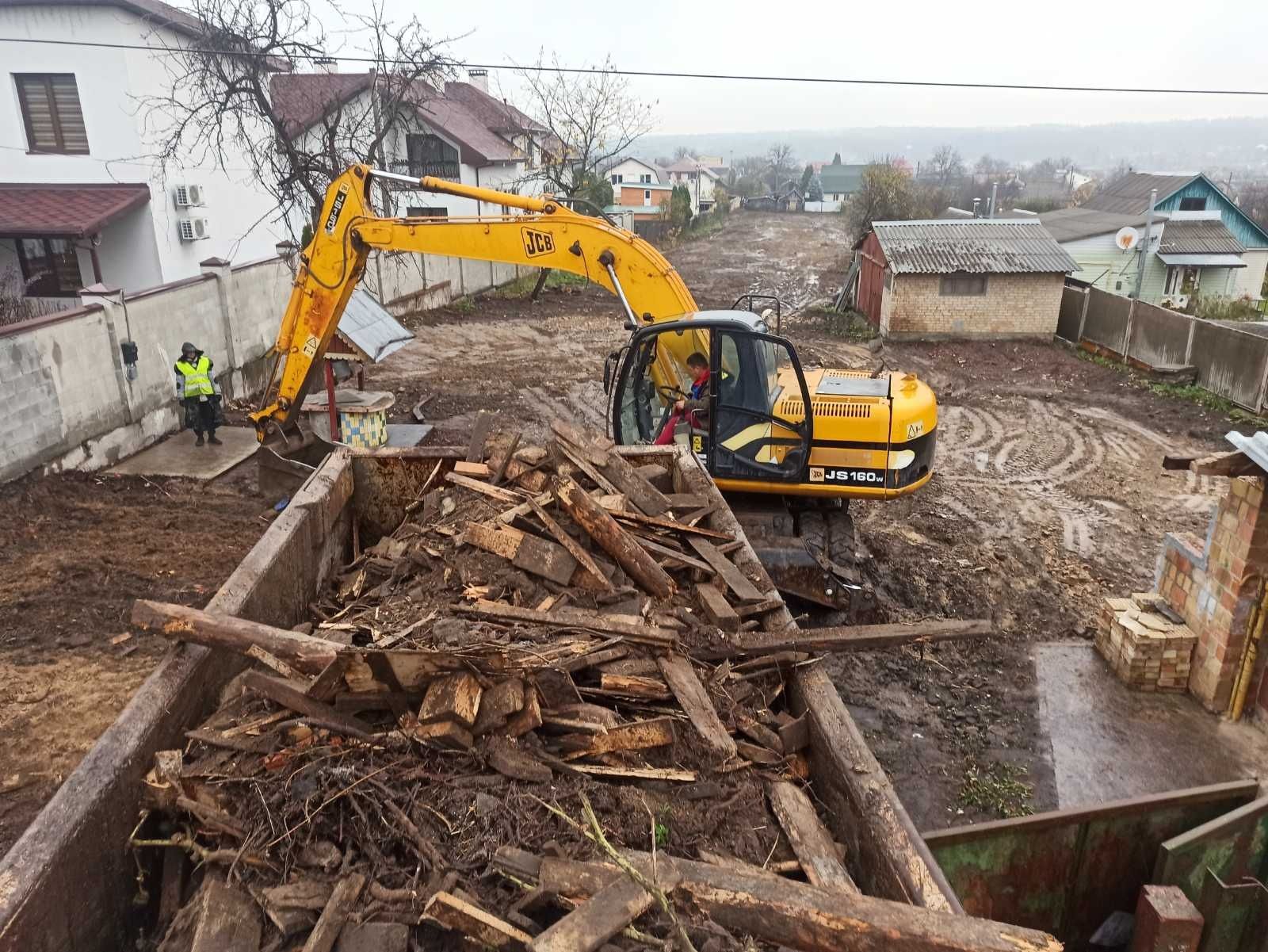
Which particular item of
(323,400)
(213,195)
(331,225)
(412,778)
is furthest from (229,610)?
(213,195)

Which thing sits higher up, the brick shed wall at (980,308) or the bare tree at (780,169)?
the bare tree at (780,169)

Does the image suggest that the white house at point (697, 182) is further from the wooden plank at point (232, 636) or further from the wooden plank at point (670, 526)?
the wooden plank at point (232, 636)

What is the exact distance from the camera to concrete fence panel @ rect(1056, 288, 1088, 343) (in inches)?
779

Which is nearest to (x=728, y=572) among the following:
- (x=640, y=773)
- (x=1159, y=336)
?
(x=640, y=773)

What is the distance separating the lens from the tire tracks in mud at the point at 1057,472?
10.3 metres

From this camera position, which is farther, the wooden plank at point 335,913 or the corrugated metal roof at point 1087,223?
the corrugated metal roof at point 1087,223

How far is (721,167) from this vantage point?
16062cm

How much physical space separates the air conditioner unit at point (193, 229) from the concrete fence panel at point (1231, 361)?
2020 cm

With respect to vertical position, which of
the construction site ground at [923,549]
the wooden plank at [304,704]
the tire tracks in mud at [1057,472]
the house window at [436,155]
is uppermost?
the house window at [436,155]

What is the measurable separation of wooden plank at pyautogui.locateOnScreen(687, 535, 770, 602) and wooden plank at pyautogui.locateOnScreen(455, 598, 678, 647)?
0.68 m

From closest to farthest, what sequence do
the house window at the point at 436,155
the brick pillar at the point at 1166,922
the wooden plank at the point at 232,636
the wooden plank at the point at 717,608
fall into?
the wooden plank at the point at 232,636
the brick pillar at the point at 1166,922
the wooden plank at the point at 717,608
the house window at the point at 436,155

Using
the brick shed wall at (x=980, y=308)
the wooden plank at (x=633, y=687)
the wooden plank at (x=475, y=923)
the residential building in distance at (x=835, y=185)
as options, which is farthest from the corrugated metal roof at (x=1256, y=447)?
the residential building in distance at (x=835, y=185)

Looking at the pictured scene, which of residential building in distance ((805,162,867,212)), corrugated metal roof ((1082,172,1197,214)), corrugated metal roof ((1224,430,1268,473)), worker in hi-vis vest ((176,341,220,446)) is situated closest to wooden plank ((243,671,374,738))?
corrugated metal roof ((1224,430,1268,473))

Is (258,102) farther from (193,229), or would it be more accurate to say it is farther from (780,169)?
(780,169)
